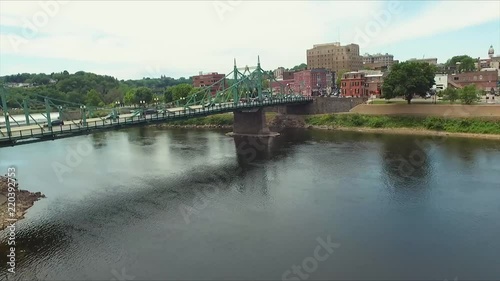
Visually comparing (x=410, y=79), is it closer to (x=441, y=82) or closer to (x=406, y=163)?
(x=441, y=82)

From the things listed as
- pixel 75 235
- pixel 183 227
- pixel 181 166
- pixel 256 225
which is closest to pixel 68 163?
pixel 181 166

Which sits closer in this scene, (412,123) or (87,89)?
(412,123)

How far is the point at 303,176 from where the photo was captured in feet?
92.9

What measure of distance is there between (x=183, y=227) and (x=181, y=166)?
14.1 m

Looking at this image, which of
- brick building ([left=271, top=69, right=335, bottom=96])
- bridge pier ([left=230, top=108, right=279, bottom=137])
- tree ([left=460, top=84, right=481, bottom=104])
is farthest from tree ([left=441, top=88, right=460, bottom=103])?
brick building ([left=271, top=69, right=335, bottom=96])

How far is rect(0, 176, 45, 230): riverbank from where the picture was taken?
21.0 m

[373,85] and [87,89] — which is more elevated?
[87,89]

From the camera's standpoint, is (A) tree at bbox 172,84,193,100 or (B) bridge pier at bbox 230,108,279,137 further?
(A) tree at bbox 172,84,193,100

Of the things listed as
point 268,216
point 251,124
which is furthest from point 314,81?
point 268,216

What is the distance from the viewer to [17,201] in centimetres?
2311

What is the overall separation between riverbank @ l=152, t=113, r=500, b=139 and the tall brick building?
5645cm

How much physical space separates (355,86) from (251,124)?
21.4 metres

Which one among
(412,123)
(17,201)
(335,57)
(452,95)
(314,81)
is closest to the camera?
(17,201)

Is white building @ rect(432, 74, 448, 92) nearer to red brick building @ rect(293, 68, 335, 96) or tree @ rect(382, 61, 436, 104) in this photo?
tree @ rect(382, 61, 436, 104)
